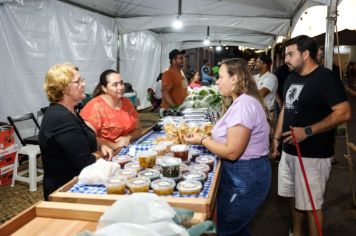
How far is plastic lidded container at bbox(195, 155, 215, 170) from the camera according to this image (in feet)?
7.37

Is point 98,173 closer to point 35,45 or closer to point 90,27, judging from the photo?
point 35,45

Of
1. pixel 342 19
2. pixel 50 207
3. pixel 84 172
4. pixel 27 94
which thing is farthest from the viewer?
pixel 27 94

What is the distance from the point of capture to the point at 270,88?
5.44 meters

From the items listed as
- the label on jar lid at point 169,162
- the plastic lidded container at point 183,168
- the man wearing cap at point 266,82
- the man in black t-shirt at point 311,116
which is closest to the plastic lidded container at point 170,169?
the label on jar lid at point 169,162

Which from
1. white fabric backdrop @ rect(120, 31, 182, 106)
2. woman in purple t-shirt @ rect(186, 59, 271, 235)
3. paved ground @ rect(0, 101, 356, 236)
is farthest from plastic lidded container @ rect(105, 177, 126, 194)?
white fabric backdrop @ rect(120, 31, 182, 106)

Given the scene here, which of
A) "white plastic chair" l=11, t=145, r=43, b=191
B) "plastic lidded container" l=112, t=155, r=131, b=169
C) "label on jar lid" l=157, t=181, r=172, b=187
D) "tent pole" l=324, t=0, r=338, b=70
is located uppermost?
"tent pole" l=324, t=0, r=338, b=70

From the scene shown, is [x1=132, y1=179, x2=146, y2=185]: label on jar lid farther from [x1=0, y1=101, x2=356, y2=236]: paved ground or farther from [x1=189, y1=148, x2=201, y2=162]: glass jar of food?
[x1=0, y1=101, x2=356, y2=236]: paved ground

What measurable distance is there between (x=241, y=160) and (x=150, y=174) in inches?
27.0

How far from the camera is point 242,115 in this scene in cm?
208

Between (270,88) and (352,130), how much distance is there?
5798mm

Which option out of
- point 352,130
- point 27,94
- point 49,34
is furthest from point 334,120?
point 352,130

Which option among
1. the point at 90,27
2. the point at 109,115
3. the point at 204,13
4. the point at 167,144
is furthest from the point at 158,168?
the point at 204,13

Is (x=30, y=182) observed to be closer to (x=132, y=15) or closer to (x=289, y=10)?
(x=132, y=15)

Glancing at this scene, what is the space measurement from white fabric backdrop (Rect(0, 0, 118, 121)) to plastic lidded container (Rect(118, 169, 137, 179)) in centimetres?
415
